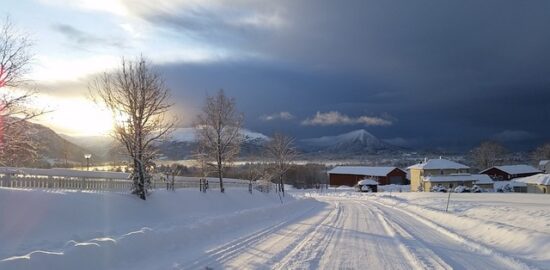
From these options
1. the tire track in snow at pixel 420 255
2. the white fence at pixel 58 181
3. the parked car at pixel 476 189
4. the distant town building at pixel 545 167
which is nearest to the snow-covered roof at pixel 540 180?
the parked car at pixel 476 189

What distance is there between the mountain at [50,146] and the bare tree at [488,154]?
116291mm

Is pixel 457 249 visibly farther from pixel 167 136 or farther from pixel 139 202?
pixel 167 136

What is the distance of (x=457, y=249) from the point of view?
15.8 metres

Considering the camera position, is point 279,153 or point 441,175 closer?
point 279,153

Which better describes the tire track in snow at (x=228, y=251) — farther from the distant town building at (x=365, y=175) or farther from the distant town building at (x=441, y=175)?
the distant town building at (x=365, y=175)

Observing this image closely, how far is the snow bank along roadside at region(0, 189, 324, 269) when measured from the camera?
11.1 metres

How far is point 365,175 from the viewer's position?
6152 inches

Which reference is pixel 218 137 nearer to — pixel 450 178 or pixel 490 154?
pixel 450 178

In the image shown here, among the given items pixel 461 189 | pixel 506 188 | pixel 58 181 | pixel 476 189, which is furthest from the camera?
pixel 506 188

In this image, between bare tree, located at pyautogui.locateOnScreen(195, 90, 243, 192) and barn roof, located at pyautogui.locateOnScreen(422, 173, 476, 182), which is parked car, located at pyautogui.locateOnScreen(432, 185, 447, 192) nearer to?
barn roof, located at pyautogui.locateOnScreen(422, 173, 476, 182)

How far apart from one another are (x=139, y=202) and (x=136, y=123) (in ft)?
13.6

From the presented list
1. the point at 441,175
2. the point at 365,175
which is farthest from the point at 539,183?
the point at 365,175

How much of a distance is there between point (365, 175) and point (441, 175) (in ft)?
141

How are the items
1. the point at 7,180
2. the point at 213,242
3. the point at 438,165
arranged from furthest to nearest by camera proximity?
1. the point at 438,165
2. the point at 7,180
3. the point at 213,242
